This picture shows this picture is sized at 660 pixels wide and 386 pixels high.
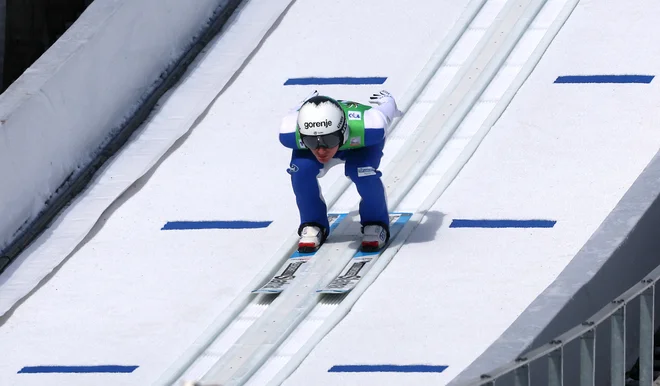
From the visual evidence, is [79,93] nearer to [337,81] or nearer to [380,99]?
[337,81]

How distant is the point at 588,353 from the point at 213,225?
3845 millimetres

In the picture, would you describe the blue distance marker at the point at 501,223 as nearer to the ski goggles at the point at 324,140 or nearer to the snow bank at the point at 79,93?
the ski goggles at the point at 324,140

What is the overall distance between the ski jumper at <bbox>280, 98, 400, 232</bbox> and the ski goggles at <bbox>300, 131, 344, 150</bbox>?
0.12 meters

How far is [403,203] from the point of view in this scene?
33.2 ft

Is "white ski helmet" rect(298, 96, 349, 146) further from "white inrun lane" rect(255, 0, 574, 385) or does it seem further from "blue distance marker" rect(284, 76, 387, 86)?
"blue distance marker" rect(284, 76, 387, 86)

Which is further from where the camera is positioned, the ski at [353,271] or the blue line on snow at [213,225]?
the blue line on snow at [213,225]

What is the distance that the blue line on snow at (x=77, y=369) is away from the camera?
8.86 metres

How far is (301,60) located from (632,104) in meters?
2.61

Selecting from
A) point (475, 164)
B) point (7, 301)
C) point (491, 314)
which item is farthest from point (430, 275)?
point (7, 301)

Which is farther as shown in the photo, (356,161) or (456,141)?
(456,141)

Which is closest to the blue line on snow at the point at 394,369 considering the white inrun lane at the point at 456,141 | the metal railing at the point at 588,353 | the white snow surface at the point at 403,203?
the white snow surface at the point at 403,203

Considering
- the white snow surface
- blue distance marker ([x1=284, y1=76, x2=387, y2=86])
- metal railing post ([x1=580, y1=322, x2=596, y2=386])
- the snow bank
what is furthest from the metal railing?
the snow bank

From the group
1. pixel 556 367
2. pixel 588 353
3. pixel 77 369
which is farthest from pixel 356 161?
pixel 556 367

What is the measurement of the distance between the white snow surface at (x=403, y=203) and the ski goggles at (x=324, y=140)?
84cm
